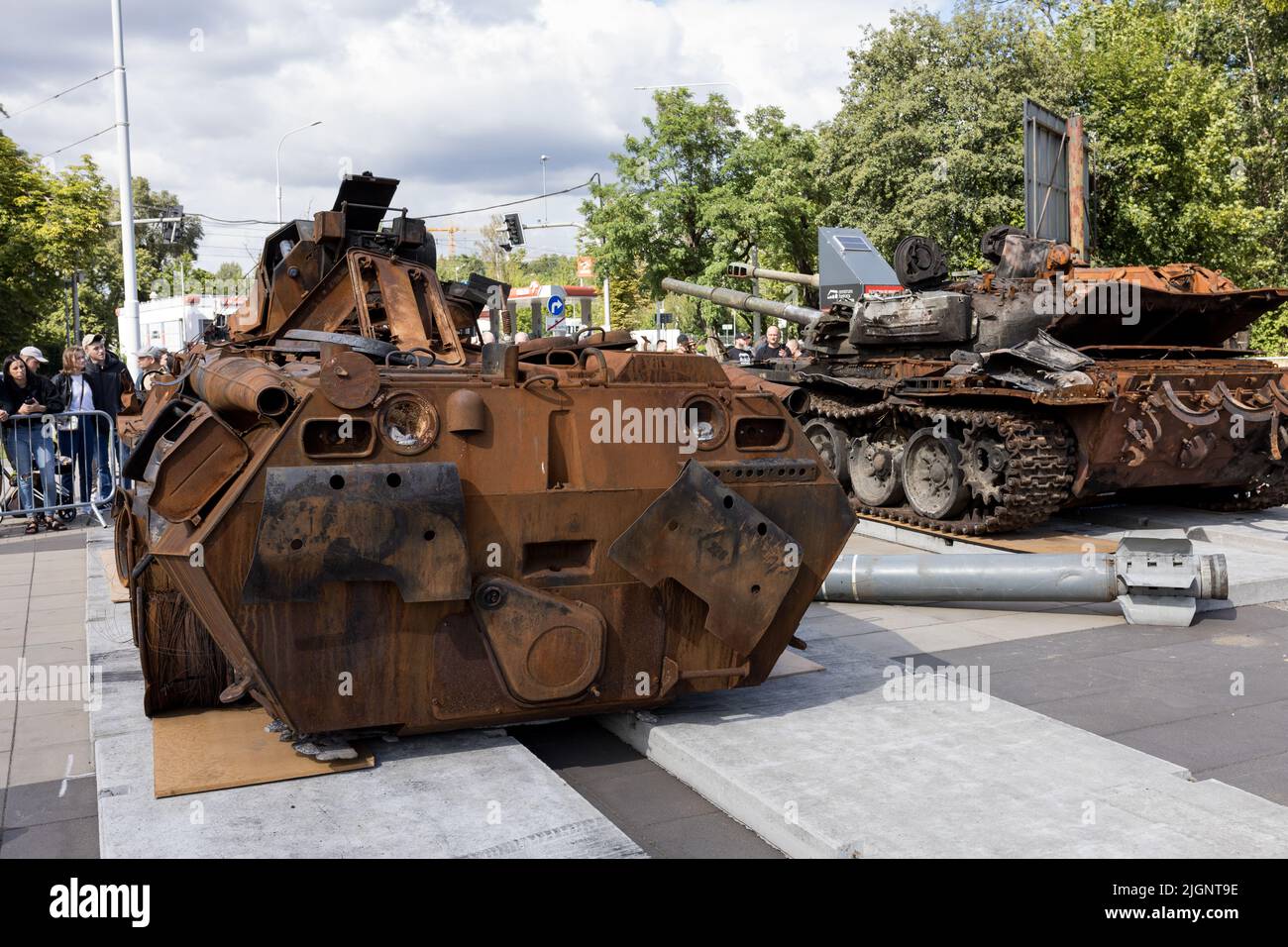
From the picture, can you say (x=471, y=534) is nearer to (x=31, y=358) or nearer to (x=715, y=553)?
(x=715, y=553)

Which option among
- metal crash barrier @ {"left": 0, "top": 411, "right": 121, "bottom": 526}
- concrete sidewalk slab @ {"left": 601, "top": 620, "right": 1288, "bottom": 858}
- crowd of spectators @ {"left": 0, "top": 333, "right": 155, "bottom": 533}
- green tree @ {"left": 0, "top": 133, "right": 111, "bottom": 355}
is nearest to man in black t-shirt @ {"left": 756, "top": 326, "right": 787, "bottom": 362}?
crowd of spectators @ {"left": 0, "top": 333, "right": 155, "bottom": 533}

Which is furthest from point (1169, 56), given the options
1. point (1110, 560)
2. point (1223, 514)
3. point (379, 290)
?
point (379, 290)

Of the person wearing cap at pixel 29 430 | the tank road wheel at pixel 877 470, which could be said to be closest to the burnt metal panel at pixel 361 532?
the tank road wheel at pixel 877 470

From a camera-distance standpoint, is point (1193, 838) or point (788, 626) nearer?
point (1193, 838)

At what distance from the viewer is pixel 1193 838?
412cm

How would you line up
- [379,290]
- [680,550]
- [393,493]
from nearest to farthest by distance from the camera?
[393,493], [680,550], [379,290]

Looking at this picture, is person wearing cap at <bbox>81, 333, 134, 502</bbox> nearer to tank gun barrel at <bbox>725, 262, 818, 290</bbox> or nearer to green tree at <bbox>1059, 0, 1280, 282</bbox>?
tank gun barrel at <bbox>725, 262, 818, 290</bbox>

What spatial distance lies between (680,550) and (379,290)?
272 cm

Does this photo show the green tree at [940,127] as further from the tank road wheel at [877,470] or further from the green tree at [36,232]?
the green tree at [36,232]

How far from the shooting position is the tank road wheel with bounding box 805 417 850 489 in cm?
1357

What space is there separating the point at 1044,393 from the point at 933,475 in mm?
1836

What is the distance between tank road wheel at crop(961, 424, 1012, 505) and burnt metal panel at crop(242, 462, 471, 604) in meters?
7.40

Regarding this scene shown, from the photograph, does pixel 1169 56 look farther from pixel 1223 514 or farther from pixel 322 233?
pixel 322 233

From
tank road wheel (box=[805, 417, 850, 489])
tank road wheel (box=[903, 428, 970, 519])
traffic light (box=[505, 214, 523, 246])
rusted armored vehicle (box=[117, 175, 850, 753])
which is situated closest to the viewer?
rusted armored vehicle (box=[117, 175, 850, 753])
